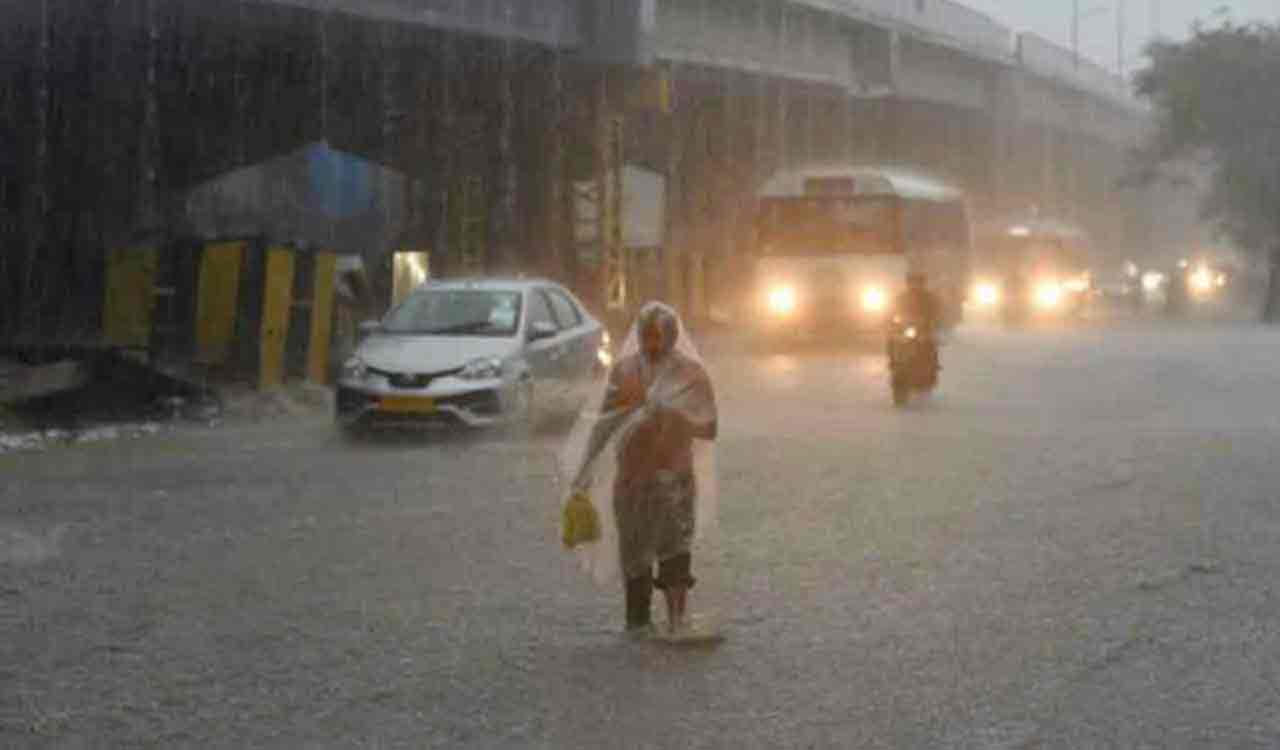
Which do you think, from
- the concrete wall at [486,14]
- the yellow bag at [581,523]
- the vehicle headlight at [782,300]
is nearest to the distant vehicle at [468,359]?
the concrete wall at [486,14]

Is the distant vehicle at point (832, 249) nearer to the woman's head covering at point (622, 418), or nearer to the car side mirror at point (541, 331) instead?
the car side mirror at point (541, 331)

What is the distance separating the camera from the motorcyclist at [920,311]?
23.3m

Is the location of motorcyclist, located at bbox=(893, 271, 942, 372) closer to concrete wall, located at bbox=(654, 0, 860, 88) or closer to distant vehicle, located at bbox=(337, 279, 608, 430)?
distant vehicle, located at bbox=(337, 279, 608, 430)

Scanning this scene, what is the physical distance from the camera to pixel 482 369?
18156mm

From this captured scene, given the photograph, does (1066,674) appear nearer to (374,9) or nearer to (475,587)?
(475,587)

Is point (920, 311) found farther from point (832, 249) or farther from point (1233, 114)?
point (1233, 114)

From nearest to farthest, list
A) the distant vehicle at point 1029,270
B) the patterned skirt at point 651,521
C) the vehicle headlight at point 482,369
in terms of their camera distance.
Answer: the patterned skirt at point 651,521
the vehicle headlight at point 482,369
the distant vehicle at point 1029,270

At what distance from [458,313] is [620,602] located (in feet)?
32.3

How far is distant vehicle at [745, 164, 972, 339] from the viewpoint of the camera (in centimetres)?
3603

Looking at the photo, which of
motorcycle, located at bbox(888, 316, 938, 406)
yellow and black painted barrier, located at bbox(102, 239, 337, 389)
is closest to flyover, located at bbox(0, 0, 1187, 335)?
yellow and black painted barrier, located at bbox(102, 239, 337, 389)

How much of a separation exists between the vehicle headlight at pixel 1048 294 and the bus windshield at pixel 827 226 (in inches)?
876

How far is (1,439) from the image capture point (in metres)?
18.9

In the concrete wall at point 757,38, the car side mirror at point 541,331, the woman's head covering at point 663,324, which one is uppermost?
the concrete wall at point 757,38

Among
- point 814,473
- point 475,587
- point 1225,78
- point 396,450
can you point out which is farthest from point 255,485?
point 1225,78
